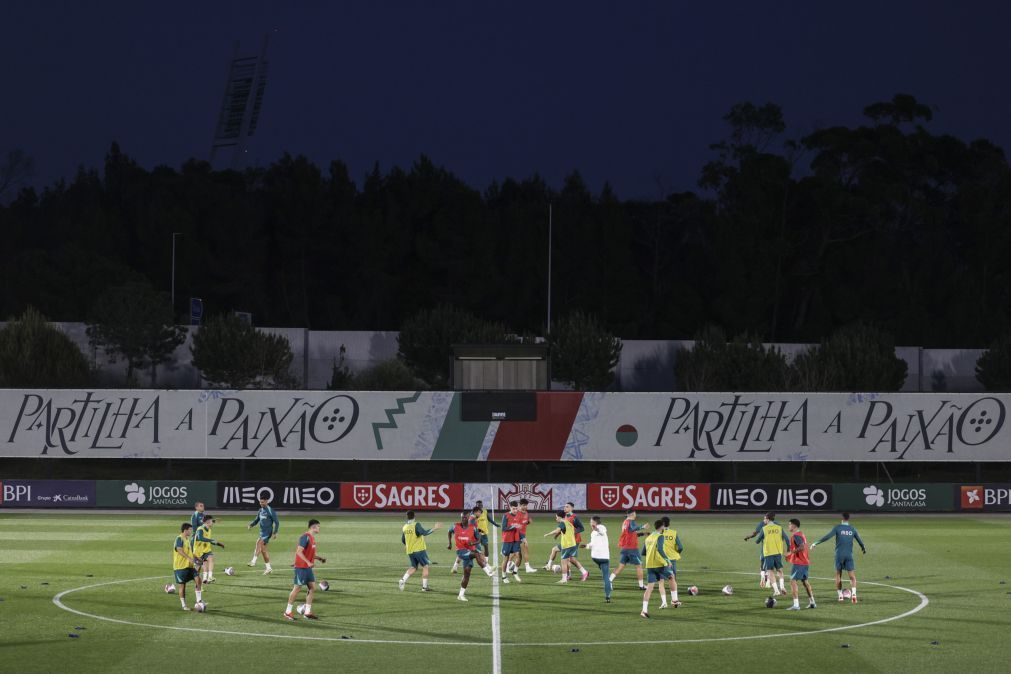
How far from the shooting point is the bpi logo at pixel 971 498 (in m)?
52.3

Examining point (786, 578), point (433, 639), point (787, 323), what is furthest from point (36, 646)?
point (787, 323)

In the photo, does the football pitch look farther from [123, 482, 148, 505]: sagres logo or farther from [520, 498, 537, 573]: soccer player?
[123, 482, 148, 505]: sagres logo

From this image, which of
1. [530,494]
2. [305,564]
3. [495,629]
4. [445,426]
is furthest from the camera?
[445,426]

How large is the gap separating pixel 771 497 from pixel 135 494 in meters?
26.8

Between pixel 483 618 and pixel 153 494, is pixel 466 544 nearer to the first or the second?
pixel 483 618

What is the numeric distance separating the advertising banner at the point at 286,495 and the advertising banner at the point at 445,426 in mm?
1943

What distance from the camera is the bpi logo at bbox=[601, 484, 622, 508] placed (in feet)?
167

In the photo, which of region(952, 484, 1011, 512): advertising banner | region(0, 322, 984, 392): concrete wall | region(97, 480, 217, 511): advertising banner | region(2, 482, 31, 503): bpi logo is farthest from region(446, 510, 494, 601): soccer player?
region(0, 322, 984, 392): concrete wall

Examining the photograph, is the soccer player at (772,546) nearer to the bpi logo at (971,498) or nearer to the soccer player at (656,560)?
the soccer player at (656,560)

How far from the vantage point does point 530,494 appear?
50.5 meters

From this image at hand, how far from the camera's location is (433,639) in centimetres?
2253

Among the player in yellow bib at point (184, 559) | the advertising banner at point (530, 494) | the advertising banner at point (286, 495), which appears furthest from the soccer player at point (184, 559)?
the advertising banner at point (286, 495)

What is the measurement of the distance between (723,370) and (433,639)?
5189cm

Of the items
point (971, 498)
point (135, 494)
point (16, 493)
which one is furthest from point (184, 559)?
point (971, 498)
